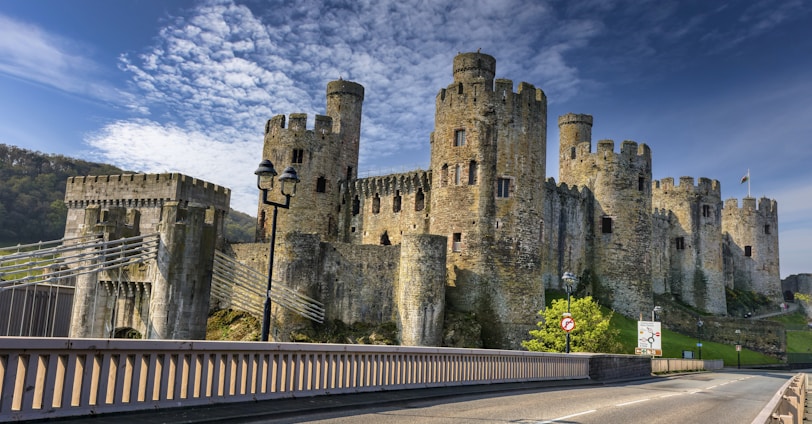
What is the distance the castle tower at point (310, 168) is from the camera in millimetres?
→ 50156

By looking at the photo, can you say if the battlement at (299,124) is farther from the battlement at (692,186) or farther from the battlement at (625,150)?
the battlement at (692,186)

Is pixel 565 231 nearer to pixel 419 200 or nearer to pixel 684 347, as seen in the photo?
pixel 419 200

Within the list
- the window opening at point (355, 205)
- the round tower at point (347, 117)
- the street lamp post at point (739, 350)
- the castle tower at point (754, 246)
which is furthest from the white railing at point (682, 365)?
the castle tower at point (754, 246)

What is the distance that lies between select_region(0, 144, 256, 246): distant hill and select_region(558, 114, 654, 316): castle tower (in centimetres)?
4476

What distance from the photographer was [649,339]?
38438 millimetres

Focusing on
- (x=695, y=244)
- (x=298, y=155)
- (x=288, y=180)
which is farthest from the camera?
(x=695, y=244)

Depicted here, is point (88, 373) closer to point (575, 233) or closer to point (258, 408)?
point (258, 408)

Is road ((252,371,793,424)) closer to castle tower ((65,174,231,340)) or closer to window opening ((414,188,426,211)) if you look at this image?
castle tower ((65,174,231,340))

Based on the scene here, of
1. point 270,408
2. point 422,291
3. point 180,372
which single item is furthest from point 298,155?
point 180,372

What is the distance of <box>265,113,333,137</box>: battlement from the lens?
50.7m

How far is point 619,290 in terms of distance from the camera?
5134 centimetres

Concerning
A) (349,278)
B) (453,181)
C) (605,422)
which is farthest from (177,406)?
(453,181)

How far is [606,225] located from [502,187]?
1638cm

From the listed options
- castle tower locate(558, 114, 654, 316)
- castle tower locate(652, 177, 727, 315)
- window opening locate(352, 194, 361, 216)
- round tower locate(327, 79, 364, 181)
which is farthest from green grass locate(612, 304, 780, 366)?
round tower locate(327, 79, 364, 181)
